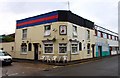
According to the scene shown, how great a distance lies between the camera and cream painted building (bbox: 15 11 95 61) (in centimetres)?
2205

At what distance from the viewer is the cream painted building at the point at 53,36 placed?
72.3 ft

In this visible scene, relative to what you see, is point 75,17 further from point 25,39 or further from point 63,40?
point 25,39

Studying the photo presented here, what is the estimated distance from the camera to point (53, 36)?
873 inches

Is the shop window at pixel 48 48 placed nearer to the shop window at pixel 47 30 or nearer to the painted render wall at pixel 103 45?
the shop window at pixel 47 30

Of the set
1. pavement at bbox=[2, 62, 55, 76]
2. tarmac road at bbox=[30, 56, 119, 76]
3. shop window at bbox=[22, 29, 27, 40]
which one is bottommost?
pavement at bbox=[2, 62, 55, 76]

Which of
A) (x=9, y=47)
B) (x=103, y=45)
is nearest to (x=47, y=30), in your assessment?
(x=9, y=47)

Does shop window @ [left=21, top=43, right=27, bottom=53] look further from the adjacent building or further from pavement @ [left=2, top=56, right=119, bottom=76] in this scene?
pavement @ [left=2, top=56, right=119, bottom=76]

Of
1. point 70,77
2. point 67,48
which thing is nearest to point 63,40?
point 67,48

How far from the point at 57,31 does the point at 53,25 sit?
3.40 feet

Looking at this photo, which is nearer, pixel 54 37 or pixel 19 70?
pixel 19 70

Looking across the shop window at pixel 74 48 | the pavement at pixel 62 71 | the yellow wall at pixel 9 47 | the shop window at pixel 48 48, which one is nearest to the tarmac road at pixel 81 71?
the pavement at pixel 62 71

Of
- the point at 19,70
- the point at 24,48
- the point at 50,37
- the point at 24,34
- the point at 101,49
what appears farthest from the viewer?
the point at 101,49

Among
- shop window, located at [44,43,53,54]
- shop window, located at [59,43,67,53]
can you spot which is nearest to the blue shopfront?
shop window, located at [59,43,67,53]

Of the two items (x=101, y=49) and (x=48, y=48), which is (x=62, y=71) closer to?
(x=48, y=48)
